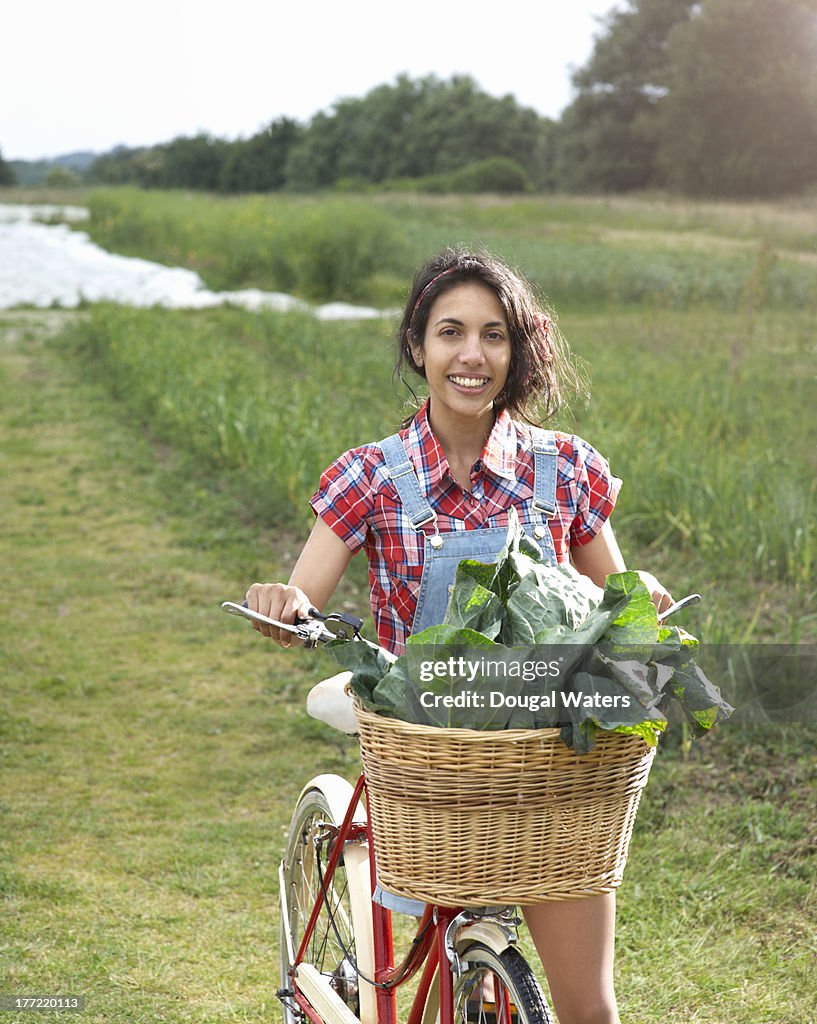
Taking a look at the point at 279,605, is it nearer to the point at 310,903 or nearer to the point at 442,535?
the point at 442,535

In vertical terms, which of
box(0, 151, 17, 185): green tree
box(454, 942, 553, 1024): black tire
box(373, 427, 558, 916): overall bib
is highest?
box(0, 151, 17, 185): green tree

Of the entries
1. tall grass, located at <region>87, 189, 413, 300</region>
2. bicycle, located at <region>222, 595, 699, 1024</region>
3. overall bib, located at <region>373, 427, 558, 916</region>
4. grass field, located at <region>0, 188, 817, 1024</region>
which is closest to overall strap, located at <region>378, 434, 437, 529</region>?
overall bib, located at <region>373, 427, 558, 916</region>

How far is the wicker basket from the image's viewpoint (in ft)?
4.49

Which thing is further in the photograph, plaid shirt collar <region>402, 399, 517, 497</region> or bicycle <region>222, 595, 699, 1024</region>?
plaid shirt collar <region>402, 399, 517, 497</region>

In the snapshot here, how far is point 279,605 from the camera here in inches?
68.7

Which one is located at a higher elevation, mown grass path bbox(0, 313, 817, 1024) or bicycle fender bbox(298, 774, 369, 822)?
bicycle fender bbox(298, 774, 369, 822)

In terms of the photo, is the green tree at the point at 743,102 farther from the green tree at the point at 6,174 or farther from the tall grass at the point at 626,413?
the green tree at the point at 6,174

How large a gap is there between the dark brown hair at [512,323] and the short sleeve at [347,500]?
8.6 inches

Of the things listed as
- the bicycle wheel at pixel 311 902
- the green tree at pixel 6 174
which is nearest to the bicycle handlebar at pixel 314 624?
the bicycle wheel at pixel 311 902

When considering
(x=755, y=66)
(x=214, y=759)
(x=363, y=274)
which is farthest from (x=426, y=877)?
(x=755, y=66)

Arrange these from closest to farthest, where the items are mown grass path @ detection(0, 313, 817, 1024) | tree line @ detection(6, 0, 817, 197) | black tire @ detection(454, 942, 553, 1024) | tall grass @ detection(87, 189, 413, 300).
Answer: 1. black tire @ detection(454, 942, 553, 1024)
2. mown grass path @ detection(0, 313, 817, 1024)
3. tall grass @ detection(87, 189, 413, 300)
4. tree line @ detection(6, 0, 817, 197)

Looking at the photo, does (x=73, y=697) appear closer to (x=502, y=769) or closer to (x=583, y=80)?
(x=502, y=769)

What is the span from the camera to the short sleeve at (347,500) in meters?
1.99

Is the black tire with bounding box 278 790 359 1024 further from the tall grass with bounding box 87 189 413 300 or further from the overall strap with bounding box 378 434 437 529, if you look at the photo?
the tall grass with bounding box 87 189 413 300
